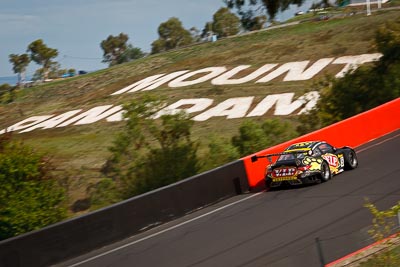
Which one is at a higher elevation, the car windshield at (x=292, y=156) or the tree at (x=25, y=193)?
the tree at (x=25, y=193)

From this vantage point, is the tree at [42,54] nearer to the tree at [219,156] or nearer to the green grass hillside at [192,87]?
the green grass hillside at [192,87]

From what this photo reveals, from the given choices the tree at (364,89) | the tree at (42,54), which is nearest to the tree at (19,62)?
the tree at (42,54)

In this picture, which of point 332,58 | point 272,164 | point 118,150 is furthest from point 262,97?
point 272,164

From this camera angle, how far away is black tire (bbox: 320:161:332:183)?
21.0 metres

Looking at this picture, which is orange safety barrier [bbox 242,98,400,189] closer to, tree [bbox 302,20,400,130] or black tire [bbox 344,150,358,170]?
black tire [bbox 344,150,358,170]

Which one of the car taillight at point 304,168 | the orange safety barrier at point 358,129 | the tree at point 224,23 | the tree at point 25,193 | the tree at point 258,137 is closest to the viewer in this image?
the tree at point 25,193

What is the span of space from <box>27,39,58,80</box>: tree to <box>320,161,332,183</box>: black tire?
305 feet

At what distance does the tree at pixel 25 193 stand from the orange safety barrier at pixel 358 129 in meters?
7.00

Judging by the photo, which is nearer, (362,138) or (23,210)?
(23,210)

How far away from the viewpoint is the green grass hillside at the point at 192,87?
4344 cm

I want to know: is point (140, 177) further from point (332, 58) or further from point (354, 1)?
point (354, 1)

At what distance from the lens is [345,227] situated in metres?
15.1

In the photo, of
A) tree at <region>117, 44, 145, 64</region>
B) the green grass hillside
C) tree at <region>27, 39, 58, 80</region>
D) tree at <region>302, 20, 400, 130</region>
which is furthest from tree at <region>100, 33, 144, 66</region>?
tree at <region>302, 20, 400, 130</region>

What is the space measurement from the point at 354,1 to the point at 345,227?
68219mm
